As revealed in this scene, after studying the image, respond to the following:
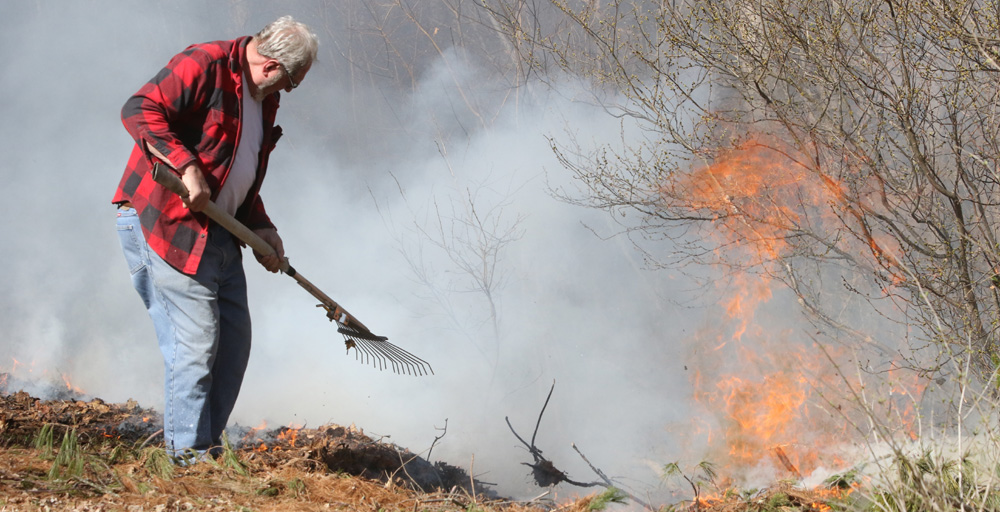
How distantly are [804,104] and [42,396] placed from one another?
215 inches

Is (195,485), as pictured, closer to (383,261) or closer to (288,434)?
(288,434)

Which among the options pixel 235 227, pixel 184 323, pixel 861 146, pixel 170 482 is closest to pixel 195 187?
pixel 235 227

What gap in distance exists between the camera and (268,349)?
Answer: 6.34m

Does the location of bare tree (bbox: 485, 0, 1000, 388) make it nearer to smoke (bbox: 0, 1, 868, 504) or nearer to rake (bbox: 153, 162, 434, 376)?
smoke (bbox: 0, 1, 868, 504)

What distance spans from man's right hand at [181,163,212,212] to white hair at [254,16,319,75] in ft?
1.70

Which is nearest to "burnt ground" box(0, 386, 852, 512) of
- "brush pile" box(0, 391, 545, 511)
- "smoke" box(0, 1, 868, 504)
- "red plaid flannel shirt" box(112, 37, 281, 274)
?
"brush pile" box(0, 391, 545, 511)

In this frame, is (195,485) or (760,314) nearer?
(195,485)

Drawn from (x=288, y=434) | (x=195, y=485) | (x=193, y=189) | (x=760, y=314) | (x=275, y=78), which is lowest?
(x=195, y=485)

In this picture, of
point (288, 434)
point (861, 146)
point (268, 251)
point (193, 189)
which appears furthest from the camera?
point (288, 434)

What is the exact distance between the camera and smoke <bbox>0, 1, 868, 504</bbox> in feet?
20.1

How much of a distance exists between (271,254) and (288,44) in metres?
0.87

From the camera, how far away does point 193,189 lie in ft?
8.16

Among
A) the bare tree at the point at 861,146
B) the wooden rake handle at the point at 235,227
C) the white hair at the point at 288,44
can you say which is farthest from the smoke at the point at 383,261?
the white hair at the point at 288,44

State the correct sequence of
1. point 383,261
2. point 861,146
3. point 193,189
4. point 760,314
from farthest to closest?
1. point 383,261
2. point 760,314
3. point 861,146
4. point 193,189
